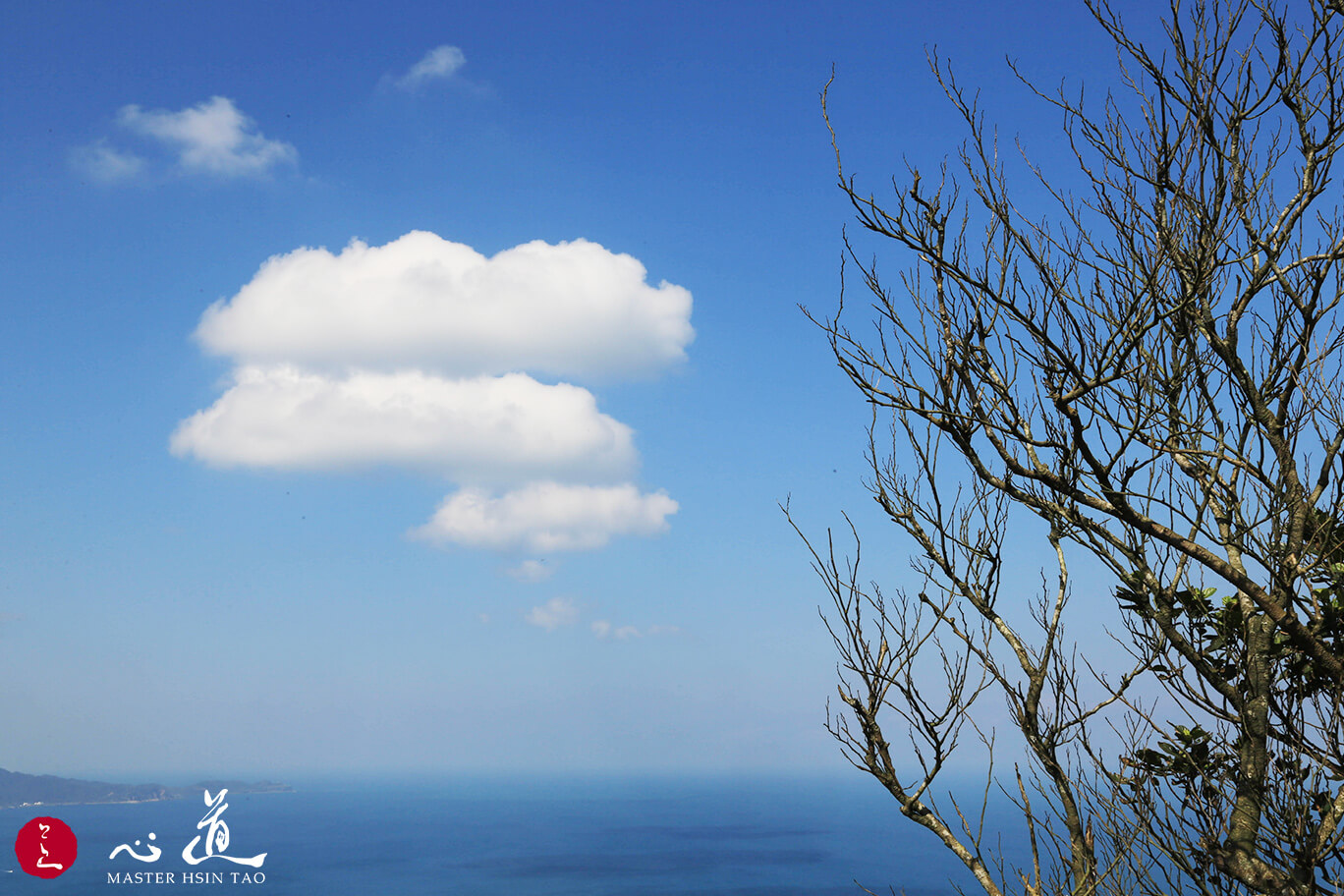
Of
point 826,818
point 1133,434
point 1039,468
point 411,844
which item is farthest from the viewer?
point 826,818

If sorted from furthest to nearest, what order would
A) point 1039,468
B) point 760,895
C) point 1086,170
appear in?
point 760,895
point 1086,170
point 1039,468

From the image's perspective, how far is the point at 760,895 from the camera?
5806 cm

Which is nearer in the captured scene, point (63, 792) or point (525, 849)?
point (525, 849)

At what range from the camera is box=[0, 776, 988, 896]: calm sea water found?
206ft

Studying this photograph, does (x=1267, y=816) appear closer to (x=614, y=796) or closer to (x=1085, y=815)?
(x=1085, y=815)

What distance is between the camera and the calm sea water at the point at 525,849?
62656mm

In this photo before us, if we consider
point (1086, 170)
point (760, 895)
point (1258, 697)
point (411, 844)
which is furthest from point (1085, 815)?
point (411, 844)

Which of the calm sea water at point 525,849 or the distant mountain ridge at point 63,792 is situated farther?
the distant mountain ridge at point 63,792

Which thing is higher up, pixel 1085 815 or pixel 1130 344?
pixel 1130 344

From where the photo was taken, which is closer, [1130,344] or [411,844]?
[1130,344]

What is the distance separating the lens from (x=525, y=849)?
8356cm

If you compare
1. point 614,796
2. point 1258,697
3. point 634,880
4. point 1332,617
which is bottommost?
point 614,796

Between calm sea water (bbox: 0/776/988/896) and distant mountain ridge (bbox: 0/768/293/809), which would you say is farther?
distant mountain ridge (bbox: 0/768/293/809)

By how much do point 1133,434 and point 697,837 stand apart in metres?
99.4
